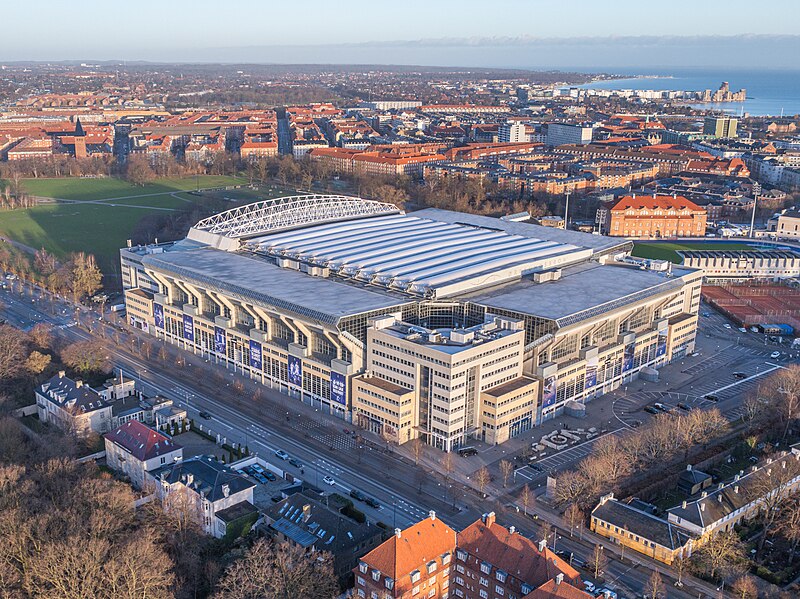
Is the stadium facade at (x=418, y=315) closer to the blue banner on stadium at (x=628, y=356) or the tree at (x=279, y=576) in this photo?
the blue banner on stadium at (x=628, y=356)

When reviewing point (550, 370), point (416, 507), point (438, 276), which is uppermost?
point (438, 276)

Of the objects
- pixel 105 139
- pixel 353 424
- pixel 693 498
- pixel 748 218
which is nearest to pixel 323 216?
pixel 353 424

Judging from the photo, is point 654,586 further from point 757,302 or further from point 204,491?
point 757,302

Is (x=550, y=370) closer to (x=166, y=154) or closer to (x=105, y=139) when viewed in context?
(x=166, y=154)

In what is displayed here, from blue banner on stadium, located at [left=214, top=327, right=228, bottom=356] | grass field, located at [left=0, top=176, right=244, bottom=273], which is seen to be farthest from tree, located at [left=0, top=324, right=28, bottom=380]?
grass field, located at [left=0, top=176, right=244, bottom=273]

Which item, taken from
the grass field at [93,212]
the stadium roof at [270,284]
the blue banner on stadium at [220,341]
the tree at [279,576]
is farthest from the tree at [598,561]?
the grass field at [93,212]

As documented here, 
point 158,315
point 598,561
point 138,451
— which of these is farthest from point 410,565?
point 158,315
